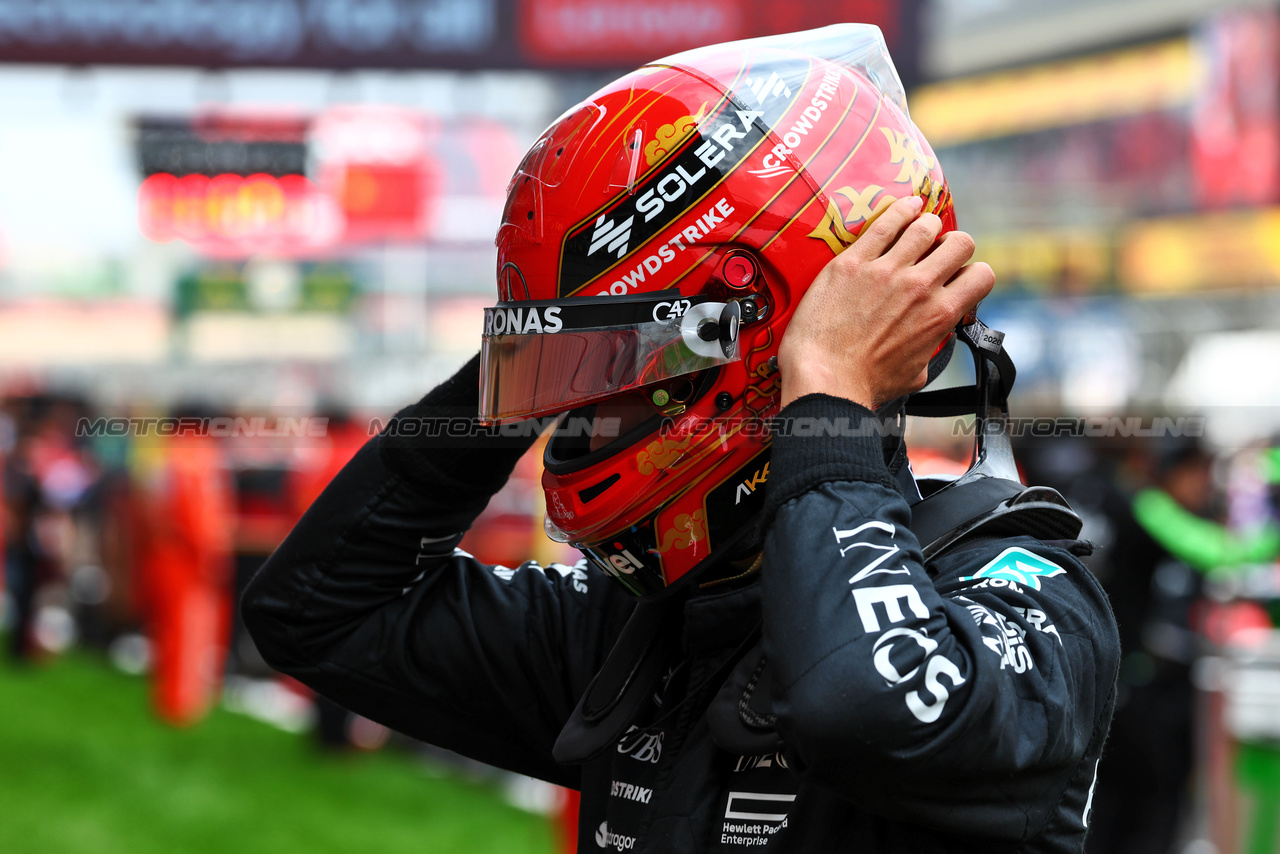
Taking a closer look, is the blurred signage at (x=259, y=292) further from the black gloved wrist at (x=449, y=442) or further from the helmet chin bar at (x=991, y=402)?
the helmet chin bar at (x=991, y=402)

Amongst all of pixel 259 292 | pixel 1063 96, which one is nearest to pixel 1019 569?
pixel 259 292

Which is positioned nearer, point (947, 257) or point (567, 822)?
point (947, 257)

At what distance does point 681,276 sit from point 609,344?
125mm

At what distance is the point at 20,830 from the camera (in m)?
6.08

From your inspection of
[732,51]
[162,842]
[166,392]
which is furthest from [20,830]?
→ [166,392]

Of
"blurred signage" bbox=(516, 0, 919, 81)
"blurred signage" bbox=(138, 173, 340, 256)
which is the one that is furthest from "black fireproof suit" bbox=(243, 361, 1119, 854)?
"blurred signage" bbox=(138, 173, 340, 256)

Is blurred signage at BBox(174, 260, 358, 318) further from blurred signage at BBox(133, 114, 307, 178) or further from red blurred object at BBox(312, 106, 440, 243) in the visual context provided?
blurred signage at BBox(133, 114, 307, 178)

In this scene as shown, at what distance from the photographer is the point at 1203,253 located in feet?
73.0

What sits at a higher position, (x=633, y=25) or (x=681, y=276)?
(x=633, y=25)

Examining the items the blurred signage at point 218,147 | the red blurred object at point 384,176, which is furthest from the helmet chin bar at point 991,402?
the red blurred object at point 384,176

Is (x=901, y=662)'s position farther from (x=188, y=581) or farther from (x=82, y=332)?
(x=82, y=332)

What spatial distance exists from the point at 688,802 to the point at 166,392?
31656mm

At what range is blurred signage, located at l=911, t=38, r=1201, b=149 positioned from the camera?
2448cm

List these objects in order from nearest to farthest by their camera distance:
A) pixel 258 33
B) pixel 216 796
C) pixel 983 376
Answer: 1. pixel 983 376
2. pixel 258 33
3. pixel 216 796
